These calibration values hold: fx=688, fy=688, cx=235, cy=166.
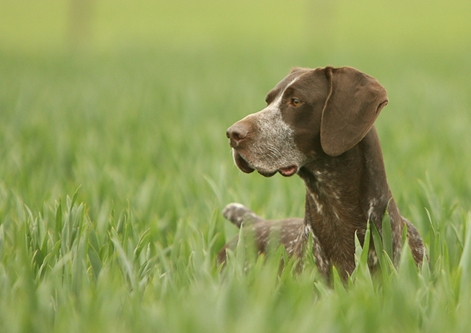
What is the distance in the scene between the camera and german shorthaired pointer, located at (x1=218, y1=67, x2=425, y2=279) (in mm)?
3207

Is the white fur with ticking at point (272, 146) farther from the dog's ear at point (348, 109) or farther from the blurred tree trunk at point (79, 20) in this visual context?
the blurred tree trunk at point (79, 20)

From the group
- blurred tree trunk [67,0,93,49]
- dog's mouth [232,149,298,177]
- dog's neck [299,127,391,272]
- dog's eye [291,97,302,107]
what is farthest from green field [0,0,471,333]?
blurred tree trunk [67,0,93,49]

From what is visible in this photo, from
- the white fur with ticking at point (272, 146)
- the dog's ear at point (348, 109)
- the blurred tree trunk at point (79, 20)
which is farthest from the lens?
the blurred tree trunk at point (79, 20)

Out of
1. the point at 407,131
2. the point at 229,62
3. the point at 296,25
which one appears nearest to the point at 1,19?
the point at 296,25

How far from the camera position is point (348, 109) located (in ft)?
10.5

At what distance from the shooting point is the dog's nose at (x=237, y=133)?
125 inches

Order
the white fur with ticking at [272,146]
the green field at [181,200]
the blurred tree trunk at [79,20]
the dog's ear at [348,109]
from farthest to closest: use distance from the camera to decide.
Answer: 1. the blurred tree trunk at [79,20]
2. the white fur with ticking at [272,146]
3. the dog's ear at [348,109]
4. the green field at [181,200]

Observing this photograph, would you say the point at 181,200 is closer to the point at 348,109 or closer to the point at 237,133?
the point at 237,133

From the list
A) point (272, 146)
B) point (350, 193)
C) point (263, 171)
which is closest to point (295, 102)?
point (272, 146)

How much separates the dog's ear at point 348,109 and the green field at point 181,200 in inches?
23.6

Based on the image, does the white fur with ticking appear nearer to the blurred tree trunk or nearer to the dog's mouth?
the dog's mouth

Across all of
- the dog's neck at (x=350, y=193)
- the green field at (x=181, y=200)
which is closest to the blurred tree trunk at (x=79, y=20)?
the green field at (x=181, y=200)

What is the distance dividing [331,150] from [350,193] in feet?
0.95

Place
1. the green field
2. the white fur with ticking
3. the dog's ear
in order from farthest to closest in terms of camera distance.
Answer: the white fur with ticking
the dog's ear
the green field
